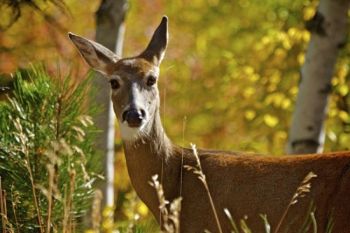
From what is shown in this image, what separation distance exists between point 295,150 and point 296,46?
4785mm

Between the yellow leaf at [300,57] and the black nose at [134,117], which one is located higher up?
the yellow leaf at [300,57]

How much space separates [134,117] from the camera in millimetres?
7379

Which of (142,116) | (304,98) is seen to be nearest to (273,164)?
(142,116)

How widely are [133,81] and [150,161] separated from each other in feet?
2.06

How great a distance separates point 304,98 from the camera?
1005 centimetres

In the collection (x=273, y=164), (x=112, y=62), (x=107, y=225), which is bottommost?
→ (x=107, y=225)

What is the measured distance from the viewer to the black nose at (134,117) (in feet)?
24.2

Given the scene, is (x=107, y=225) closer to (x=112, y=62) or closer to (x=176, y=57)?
(x=112, y=62)

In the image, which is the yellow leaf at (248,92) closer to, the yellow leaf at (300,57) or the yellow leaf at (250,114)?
the yellow leaf at (250,114)

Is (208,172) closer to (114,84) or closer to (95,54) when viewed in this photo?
(114,84)

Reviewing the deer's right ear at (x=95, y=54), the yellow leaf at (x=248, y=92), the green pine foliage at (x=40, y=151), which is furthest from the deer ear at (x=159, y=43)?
the yellow leaf at (x=248, y=92)

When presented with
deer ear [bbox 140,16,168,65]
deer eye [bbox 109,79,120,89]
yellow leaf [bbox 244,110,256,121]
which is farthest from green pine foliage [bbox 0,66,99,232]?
yellow leaf [bbox 244,110,256,121]

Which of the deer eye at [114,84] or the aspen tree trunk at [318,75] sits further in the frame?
the aspen tree trunk at [318,75]

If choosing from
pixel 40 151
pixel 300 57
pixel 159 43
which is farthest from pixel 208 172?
pixel 300 57
